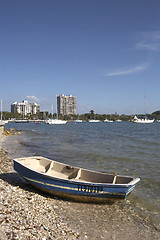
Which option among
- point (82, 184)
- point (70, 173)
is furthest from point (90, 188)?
point (70, 173)

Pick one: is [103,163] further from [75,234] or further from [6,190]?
[75,234]

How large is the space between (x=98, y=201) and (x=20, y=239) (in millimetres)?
5082

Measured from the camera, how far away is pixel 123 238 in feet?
24.2

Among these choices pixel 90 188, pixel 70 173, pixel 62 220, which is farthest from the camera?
pixel 70 173

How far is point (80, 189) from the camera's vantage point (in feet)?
32.2

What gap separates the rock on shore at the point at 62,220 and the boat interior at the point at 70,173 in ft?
4.61

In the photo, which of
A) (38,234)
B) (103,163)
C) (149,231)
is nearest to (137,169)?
(103,163)

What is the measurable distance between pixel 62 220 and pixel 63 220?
0.22 ft

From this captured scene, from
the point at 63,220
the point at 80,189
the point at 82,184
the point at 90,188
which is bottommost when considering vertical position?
the point at 63,220

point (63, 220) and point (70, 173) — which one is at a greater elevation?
point (70, 173)

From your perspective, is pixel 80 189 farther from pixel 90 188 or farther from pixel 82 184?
pixel 90 188

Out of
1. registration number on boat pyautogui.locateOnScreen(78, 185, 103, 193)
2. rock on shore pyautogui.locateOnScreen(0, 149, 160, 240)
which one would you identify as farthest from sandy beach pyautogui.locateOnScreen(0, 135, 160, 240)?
registration number on boat pyautogui.locateOnScreen(78, 185, 103, 193)

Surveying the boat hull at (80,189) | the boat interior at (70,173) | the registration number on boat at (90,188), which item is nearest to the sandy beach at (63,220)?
the boat hull at (80,189)

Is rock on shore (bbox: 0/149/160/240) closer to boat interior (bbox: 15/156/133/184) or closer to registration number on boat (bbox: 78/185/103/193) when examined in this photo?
registration number on boat (bbox: 78/185/103/193)
